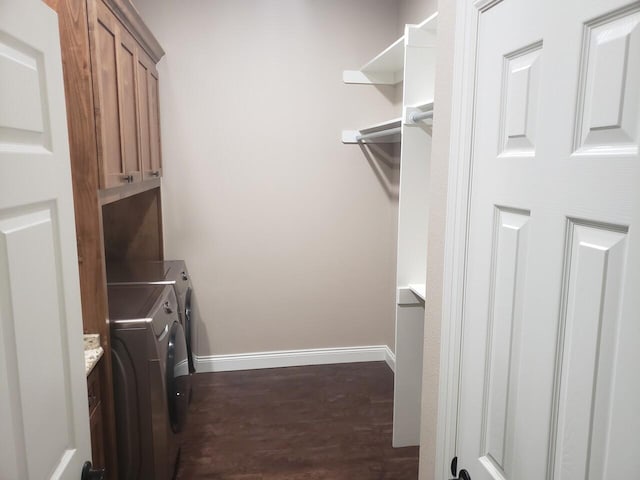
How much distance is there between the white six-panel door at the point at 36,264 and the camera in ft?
2.59

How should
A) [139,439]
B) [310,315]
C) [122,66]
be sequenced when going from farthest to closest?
[310,315], [122,66], [139,439]

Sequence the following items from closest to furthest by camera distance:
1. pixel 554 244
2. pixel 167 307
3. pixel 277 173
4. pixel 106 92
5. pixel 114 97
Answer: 1. pixel 554 244
2. pixel 106 92
3. pixel 114 97
4. pixel 167 307
5. pixel 277 173

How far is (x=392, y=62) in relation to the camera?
10.1 feet

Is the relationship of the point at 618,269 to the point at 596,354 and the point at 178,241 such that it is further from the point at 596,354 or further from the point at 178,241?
the point at 178,241

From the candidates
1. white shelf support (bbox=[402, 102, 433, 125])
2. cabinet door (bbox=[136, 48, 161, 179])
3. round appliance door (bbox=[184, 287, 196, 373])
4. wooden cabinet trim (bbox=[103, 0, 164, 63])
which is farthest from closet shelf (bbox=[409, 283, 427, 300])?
wooden cabinet trim (bbox=[103, 0, 164, 63])

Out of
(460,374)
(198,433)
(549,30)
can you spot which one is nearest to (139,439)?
(198,433)

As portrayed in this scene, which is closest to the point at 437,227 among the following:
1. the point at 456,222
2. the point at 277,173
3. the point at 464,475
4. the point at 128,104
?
the point at 456,222

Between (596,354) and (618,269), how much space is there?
0.14 meters

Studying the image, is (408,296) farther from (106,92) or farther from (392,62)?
(106,92)

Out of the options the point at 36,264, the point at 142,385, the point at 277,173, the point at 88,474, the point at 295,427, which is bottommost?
the point at 295,427

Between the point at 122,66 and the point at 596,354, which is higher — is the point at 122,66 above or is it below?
above

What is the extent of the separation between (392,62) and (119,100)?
1808mm

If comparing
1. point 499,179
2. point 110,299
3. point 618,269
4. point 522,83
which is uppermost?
point 522,83

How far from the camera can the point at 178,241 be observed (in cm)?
335
